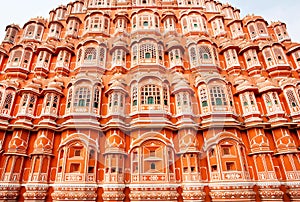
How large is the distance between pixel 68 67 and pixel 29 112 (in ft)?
18.4

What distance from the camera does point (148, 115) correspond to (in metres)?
15.5

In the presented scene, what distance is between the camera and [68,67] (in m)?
19.3

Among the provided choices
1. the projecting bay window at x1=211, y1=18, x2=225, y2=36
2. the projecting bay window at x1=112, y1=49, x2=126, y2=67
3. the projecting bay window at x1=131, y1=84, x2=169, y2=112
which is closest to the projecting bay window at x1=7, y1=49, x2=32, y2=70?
the projecting bay window at x1=112, y1=49, x2=126, y2=67

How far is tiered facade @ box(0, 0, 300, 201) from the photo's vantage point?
13.7m

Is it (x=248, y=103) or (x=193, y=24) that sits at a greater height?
(x=193, y=24)

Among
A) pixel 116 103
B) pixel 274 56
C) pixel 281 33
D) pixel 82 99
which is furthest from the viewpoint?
pixel 281 33

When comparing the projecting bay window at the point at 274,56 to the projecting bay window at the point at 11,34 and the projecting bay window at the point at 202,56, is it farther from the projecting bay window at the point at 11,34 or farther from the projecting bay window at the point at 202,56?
→ the projecting bay window at the point at 11,34

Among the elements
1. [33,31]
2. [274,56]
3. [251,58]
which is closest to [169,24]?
[251,58]

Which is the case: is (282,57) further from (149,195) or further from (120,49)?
(149,195)

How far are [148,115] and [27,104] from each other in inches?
386

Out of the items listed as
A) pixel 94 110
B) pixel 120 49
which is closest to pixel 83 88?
pixel 94 110

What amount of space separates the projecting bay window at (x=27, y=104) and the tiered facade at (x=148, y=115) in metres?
0.07

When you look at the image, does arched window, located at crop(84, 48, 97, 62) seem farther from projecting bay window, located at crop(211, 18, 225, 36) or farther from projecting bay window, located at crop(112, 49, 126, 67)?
projecting bay window, located at crop(211, 18, 225, 36)

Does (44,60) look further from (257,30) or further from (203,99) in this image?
(257,30)
